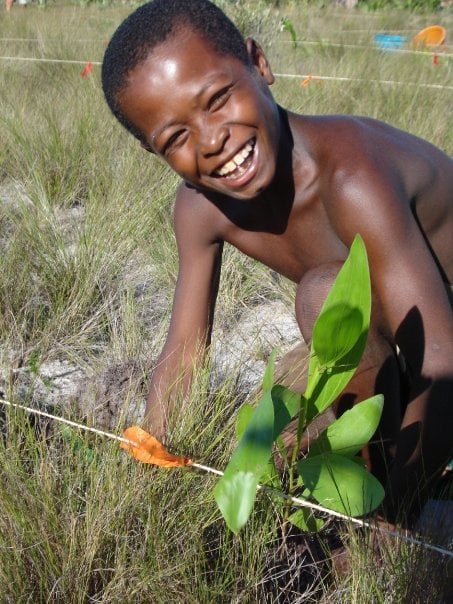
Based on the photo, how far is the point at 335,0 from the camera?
1223 cm

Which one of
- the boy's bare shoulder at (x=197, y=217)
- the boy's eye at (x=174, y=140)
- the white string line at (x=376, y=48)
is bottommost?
the white string line at (x=376, y=48)

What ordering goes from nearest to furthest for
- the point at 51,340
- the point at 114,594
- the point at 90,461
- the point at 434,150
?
the point at 114,594, the point at 90,461, the point at 434,150, the point at 51,340

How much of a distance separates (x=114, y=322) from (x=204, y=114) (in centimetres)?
94

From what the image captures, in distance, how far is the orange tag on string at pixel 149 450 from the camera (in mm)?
1257

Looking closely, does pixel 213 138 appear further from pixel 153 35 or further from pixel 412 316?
pixel 412 316

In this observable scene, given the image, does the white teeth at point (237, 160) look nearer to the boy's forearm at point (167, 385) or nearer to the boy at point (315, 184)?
the boy at point (315, 184)

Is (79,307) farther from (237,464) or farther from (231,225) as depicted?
(237,464)

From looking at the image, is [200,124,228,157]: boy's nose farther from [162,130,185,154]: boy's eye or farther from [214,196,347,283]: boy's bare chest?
[214,196,347,283]: boy's bare chest

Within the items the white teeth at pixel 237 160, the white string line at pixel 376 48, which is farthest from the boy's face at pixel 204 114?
the white string line at pixel 376 48

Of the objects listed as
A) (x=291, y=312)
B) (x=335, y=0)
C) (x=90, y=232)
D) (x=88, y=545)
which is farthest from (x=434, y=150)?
(x=335, y=0)

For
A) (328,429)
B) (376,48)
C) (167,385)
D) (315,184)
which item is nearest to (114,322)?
(167,385)

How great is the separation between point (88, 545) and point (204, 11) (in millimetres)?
900

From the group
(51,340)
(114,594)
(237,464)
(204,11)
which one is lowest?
(51,340)

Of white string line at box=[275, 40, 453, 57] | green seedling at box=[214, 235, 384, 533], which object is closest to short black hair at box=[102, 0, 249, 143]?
green seedling at box=[214, 235, 384, 533]
